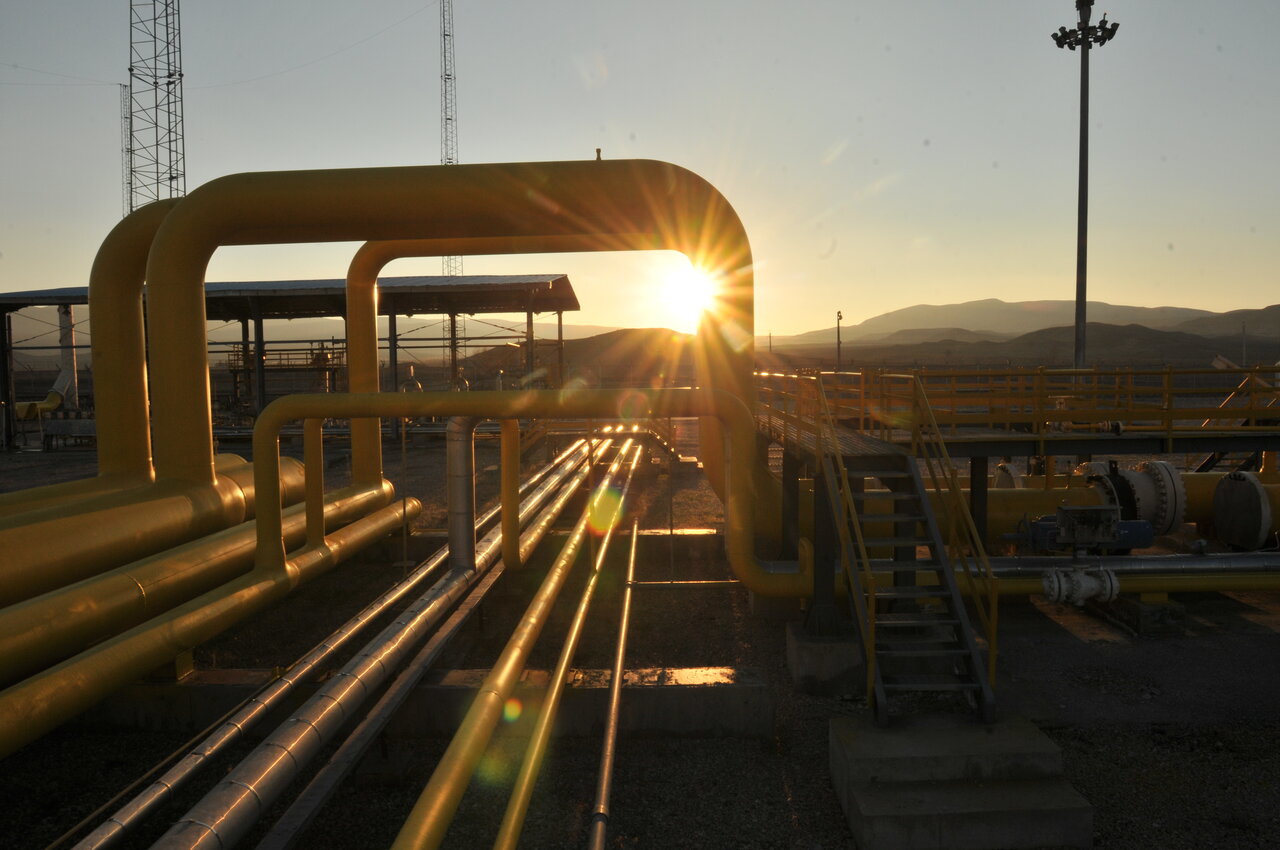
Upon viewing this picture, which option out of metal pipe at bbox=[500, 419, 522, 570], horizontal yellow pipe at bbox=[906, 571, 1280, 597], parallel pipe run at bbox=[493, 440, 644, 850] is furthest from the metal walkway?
metal pipe at bbox=[500, 419, 522, 570]

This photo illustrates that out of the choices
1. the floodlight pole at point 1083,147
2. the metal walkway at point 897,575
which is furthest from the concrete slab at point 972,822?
the floodlight pole at point 1083,147

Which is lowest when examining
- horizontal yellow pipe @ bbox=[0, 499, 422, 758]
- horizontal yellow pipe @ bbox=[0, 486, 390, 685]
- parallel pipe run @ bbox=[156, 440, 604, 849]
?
parallel pipe run @ bbox=[156, 440, 604, 849]

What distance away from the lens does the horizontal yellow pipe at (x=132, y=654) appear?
4.35m

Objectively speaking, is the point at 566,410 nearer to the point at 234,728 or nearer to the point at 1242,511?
the point at 234,728

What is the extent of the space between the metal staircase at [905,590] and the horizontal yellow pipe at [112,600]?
19.5 ft

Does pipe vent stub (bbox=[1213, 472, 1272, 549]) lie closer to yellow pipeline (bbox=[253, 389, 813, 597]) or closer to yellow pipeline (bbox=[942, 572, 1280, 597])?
yellow pipeline (bbox=[942, 572, 1280, 597])

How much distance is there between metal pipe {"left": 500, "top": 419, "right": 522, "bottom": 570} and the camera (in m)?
8.61

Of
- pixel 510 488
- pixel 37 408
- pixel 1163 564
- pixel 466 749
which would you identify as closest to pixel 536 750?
pixel 466 749

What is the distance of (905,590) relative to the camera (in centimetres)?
594

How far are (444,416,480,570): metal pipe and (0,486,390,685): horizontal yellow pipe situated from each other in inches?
85.0

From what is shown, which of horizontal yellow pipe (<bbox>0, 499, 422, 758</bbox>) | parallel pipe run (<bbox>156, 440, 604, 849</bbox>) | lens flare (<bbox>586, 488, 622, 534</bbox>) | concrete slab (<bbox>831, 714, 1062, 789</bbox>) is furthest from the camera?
lens flare (<bbox>586, 488, 622, 534</bbox>)

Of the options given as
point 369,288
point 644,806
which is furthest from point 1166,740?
point 369,288

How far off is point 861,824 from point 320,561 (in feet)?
20.5

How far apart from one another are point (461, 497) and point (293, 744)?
4028 millimetres
